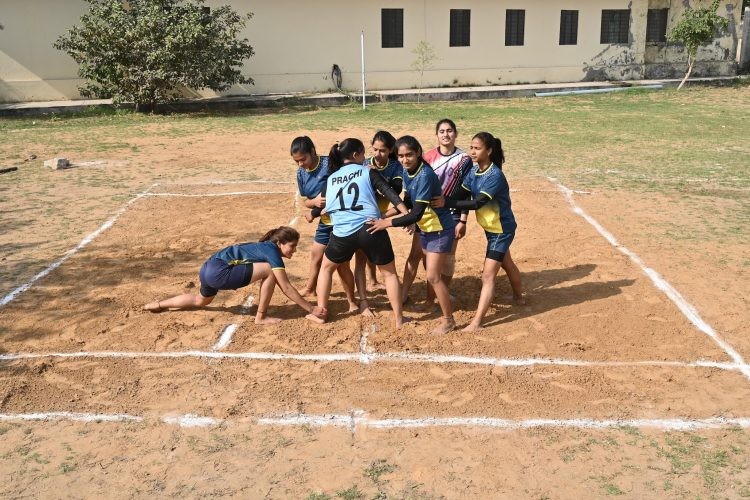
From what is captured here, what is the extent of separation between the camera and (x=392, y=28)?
93.9 feet

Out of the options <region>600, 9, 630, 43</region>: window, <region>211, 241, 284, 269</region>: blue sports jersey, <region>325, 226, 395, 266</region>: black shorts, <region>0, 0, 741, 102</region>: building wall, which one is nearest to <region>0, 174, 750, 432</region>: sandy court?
<region>211, 241, 284, 269</region>: blue sports jersey

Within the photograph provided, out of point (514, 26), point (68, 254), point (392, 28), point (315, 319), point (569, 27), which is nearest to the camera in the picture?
point (315, 319)

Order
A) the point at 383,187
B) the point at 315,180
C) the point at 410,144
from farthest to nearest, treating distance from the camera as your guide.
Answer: the point at 315,180 → the point at 383,187 → the point at 410,144

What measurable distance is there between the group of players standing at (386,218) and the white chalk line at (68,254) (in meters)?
1.56

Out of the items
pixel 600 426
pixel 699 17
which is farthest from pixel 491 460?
pixel 699 17

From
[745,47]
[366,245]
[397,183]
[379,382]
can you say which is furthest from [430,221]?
[745,47]

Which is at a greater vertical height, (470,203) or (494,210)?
(470,203)

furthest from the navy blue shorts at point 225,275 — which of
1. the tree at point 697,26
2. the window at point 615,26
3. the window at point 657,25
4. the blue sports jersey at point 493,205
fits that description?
the window at point 657,25

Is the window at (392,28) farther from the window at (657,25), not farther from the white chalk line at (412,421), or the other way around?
the white chalk line at (412,421)

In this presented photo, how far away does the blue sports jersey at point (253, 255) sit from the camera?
22.7ft

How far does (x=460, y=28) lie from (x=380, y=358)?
25134mm

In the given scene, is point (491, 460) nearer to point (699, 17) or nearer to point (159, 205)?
point (159, 205)

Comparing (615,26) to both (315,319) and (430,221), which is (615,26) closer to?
(430,221)

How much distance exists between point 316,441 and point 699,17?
27.0 metres
